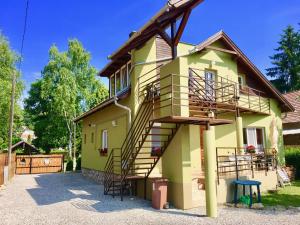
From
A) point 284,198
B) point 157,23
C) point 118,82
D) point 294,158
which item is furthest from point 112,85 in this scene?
point 294,158

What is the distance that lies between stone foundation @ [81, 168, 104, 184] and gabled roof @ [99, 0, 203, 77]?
23.7 ft

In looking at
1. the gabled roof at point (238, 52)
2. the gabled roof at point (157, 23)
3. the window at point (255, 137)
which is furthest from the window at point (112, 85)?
the window at point (255, 137)

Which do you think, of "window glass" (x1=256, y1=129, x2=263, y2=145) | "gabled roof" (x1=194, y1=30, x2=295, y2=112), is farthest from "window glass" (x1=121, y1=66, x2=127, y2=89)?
"window glass" (x1=256, y1=129, x2=263, y2=145)

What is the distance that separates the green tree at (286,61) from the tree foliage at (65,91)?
26216 mm

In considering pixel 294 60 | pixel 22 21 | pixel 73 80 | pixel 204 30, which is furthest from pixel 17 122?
pixel 294 60

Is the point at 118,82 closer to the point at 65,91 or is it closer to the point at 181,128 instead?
the point at 181,128

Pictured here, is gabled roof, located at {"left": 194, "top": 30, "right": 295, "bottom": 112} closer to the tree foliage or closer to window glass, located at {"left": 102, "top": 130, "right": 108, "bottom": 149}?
window glass, located at {"left": 102, "top": 130, "right": 108, "bottom": 149}

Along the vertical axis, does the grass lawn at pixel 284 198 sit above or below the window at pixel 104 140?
below

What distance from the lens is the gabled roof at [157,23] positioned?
9.95 m

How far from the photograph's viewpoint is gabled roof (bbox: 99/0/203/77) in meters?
9.95

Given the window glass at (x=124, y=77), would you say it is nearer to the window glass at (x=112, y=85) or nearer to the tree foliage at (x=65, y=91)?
the window glass at (x=112, y=85)

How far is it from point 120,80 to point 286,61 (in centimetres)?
A: 3333

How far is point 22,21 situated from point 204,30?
1000 centimetres

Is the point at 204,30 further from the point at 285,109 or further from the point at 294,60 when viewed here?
the point at 294,60
